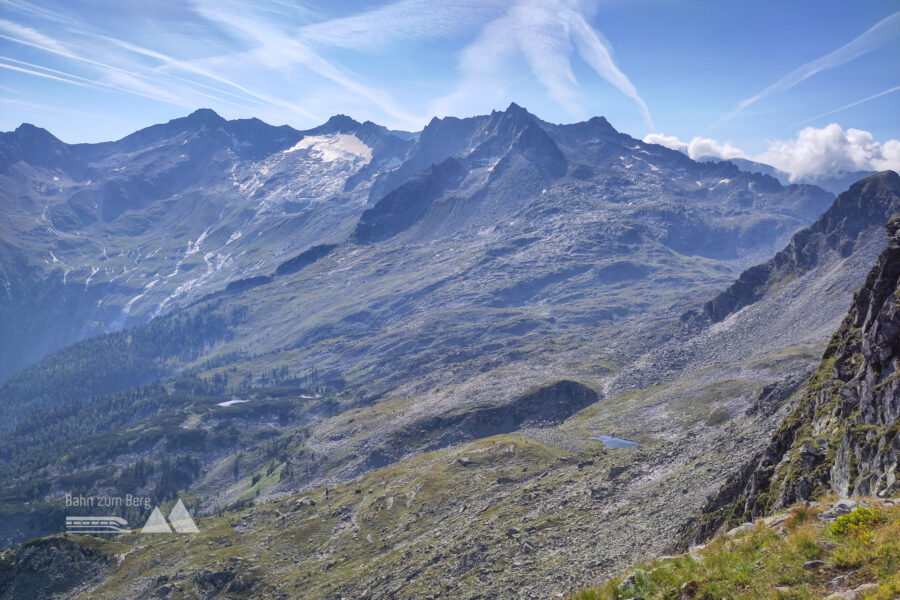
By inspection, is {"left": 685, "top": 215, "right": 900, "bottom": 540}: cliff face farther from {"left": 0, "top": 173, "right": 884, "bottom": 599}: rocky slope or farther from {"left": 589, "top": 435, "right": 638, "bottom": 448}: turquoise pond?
{"left": 589, "top": 435, "right": 638, "bottom": 448}: turquoise pond

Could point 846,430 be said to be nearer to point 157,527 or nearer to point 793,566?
point 793,566

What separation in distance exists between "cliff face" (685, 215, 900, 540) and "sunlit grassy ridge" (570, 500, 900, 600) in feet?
34.3

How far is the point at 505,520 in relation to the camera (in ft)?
312

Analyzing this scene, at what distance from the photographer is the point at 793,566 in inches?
854

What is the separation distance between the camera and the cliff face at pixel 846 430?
3700 centimetres

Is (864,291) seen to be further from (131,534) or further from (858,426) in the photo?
(131,534)

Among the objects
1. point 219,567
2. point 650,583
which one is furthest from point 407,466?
point 650,583

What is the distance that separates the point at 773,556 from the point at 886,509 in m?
5.45

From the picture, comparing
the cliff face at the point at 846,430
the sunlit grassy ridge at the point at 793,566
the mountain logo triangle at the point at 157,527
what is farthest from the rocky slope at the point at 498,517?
the sunlit grassy ridge at the point at 793,566

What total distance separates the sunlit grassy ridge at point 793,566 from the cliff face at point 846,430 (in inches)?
411

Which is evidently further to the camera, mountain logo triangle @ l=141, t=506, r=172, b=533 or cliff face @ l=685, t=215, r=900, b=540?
mountain logo triangle @ l=141, t=506, r=172, b=533

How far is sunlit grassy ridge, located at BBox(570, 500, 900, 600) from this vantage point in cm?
2002

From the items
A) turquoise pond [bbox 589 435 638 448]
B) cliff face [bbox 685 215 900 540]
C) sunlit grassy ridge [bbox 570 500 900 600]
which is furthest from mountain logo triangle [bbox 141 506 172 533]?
sunlit grassy ridge [bbox 570 500 900 600]

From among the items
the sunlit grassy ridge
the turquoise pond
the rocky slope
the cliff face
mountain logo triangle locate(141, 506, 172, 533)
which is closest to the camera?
the sunlit grassy ridge
